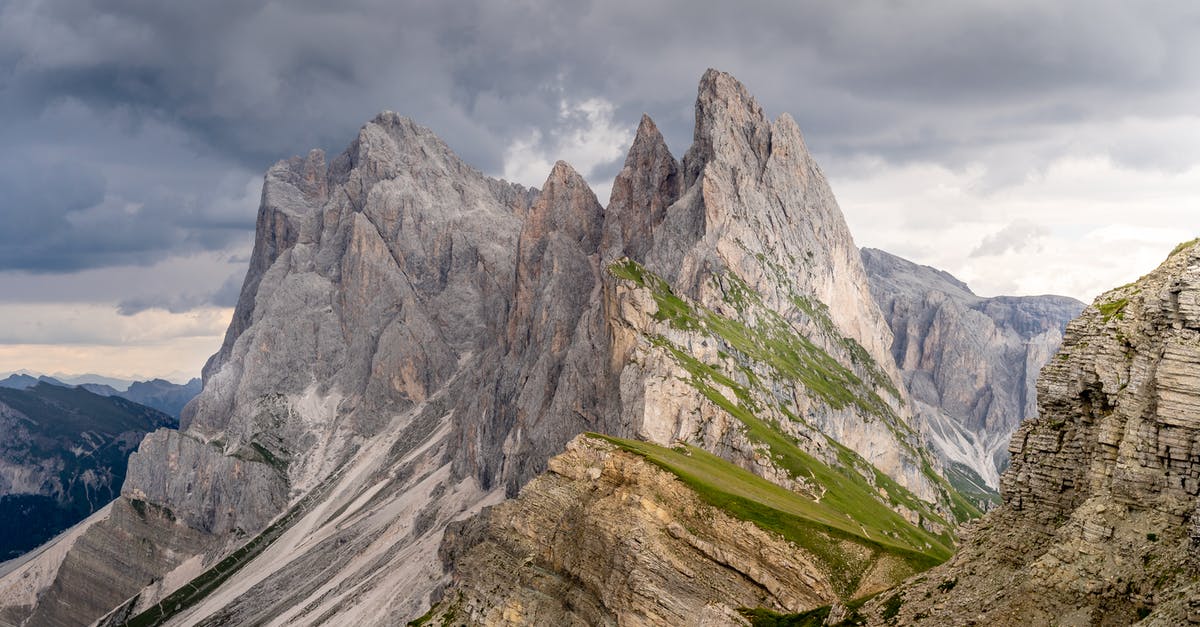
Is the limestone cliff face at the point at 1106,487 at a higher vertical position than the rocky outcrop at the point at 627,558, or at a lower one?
higher

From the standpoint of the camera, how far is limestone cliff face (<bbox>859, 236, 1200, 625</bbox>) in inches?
1241

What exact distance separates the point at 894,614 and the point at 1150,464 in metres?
15.2

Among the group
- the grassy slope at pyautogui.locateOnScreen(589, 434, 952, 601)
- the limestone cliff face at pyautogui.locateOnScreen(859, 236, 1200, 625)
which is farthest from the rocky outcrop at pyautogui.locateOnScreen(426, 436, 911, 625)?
the limestone cliff face at pyautogui.locateOnScreen(859, 236, 1200, 625)

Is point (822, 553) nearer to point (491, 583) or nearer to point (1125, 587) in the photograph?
point (491, 583)

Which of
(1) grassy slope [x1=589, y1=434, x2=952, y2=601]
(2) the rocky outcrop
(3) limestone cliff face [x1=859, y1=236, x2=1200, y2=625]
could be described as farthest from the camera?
(1) grassy slope [x1=589, y1=434, x2=952, y2=601]

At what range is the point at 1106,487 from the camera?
34188 millimetres

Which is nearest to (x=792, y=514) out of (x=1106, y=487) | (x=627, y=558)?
(x=627, y=558)

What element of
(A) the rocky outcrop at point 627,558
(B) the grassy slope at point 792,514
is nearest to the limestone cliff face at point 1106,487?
(A) the rocky outcrop at point 627,558

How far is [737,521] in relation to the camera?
87750mm

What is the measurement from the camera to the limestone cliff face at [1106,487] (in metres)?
31.5

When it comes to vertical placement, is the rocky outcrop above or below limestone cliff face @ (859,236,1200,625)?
below

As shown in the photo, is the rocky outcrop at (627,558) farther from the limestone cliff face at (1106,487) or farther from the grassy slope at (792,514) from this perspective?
the limestone cliff face at (1106,487)

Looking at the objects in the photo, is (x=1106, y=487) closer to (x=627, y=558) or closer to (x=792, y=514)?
(x=627, y=558)

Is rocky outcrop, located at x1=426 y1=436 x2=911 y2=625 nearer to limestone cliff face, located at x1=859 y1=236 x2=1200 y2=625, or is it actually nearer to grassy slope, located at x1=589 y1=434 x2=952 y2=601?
grassy slope, located at x1=589 y1=434 x2=952 y2=601
